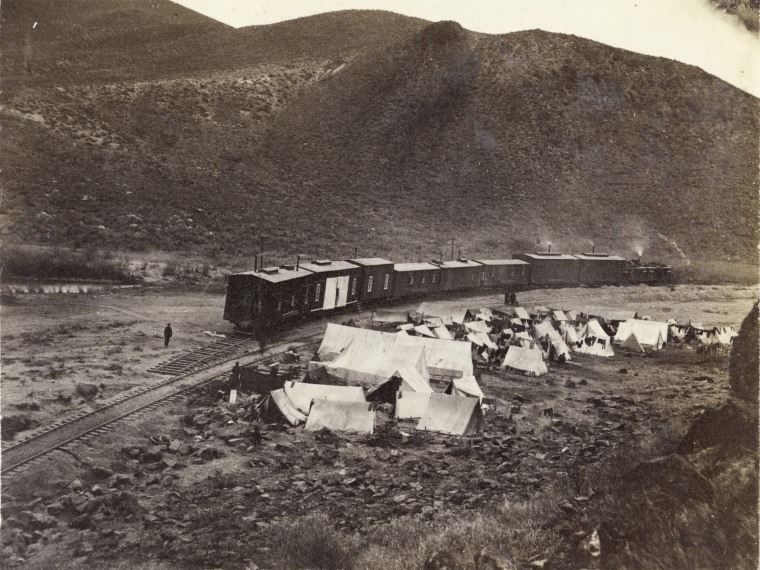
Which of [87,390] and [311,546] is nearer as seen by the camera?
[311,546]

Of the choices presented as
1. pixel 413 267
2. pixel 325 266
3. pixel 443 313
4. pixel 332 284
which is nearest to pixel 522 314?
pixel 443 313

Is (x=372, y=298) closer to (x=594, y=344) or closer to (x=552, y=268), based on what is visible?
(x=594, y=344)

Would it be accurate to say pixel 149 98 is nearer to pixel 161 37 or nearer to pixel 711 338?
pixel 161 37

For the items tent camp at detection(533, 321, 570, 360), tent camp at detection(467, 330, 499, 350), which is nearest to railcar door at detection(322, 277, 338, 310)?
tent camp at detection(467, 330, 499, 350)

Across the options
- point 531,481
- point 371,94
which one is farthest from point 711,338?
point 371,94

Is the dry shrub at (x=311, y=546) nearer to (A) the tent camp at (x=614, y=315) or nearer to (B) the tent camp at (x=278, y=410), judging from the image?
(B) the tent camp at (x=278, y=410)

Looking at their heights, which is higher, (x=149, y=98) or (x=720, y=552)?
(x=149, y=98)

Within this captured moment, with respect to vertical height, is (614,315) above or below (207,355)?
above
